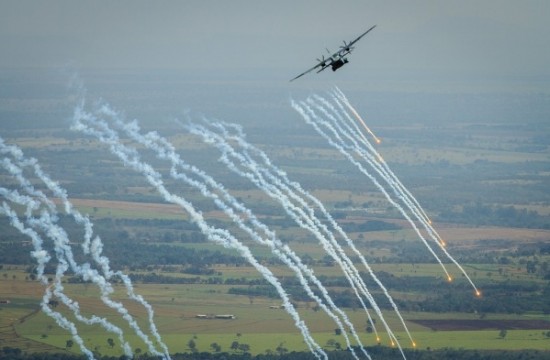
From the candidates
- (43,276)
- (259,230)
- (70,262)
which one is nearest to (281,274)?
(70,262)

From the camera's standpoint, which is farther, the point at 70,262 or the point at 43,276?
the point at 70,262

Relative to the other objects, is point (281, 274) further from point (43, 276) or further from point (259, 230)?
point (259, 230)

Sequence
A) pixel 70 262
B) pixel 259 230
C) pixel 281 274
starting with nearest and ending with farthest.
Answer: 1. pixel 70 262
2. pixel 281 274
3. pixel 259 230

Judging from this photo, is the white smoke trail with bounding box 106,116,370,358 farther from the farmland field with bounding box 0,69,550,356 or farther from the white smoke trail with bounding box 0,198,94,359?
the white smoke trail with bounding box 0,198,94,359

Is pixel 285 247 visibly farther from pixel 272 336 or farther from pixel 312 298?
pixel 272 336

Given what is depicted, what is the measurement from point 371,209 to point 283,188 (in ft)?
36.7

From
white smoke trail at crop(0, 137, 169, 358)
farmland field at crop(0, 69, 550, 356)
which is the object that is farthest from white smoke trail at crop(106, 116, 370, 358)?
white smoke trail at crop(0, 137, 169, 358)

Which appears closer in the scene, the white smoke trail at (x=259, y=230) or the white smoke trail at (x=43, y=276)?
the white smoke trail at (x=43, y=276)

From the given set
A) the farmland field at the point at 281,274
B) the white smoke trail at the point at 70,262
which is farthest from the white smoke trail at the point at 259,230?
the white smoke trail at the point at 70,262

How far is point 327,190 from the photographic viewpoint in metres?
191

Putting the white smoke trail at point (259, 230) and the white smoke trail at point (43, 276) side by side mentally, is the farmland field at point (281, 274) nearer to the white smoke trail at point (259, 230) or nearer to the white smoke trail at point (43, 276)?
the white smoke trail at point (43, 276)

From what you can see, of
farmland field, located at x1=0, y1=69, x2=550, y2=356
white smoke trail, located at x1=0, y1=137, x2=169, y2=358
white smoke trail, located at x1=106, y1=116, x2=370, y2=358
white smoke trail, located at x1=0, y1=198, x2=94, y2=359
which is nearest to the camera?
white smoke trail, located at x1=0, y1=198, x2=94, y2=359

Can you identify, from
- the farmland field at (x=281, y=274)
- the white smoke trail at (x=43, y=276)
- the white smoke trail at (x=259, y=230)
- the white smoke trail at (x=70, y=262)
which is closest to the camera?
the white smoke trail at (x=43, y=276)

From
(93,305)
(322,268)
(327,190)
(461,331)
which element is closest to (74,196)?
(327,190)
